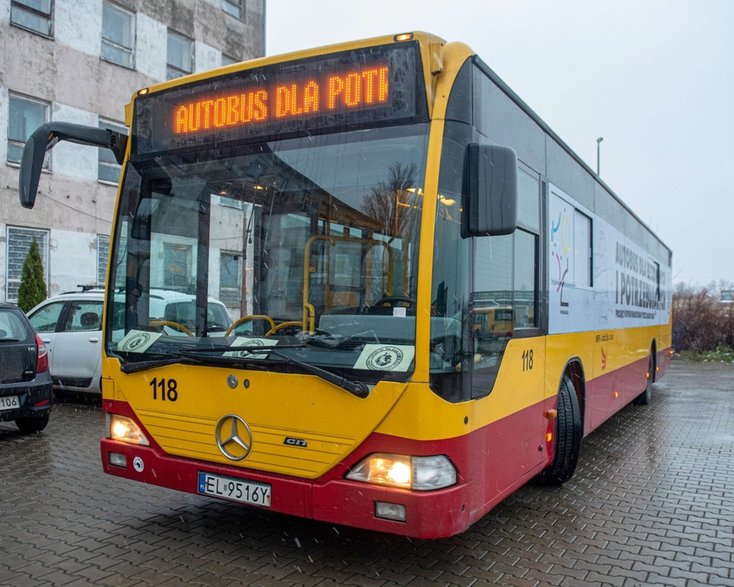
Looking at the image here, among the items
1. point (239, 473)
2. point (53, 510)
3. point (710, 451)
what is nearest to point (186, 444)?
point (239, 473)

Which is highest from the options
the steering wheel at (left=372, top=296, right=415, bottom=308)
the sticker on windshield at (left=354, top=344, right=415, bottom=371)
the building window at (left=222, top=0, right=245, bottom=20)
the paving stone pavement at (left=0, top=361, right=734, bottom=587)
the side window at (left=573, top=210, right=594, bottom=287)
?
the building window at (left=222, top=0, right=245, bottom=20)

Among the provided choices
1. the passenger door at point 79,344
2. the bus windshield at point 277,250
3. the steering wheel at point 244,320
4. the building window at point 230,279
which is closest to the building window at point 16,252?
the passenger door at point 79,344

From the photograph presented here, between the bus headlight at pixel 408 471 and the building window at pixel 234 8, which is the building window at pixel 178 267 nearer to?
the bus headlight at pixel 408 471

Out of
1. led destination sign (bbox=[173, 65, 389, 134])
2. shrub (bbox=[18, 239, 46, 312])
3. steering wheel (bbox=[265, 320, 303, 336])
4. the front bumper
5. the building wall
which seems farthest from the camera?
the building wall

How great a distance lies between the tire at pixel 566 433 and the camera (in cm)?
622

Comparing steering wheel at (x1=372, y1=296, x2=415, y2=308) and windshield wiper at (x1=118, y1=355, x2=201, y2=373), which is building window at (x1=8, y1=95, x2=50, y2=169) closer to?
windshield wiper at (x1=118, y1=355, x2=201, y2=373)

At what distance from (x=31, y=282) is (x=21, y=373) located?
9353 millimetres

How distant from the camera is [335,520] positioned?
12.9ft

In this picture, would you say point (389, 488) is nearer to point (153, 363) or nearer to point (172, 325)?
point (153, 363)

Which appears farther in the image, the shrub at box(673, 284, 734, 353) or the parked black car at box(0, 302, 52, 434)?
the shrub at box(673, 284, 734, 353)

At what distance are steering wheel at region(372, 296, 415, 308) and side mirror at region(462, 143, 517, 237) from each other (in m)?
0.49

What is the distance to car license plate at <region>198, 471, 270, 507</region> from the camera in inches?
162

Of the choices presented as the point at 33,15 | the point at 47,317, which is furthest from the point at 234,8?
the point at 47,317

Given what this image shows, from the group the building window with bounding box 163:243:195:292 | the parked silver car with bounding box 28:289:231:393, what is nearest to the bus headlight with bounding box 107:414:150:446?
the building window with bounding box 163:243:195:292
